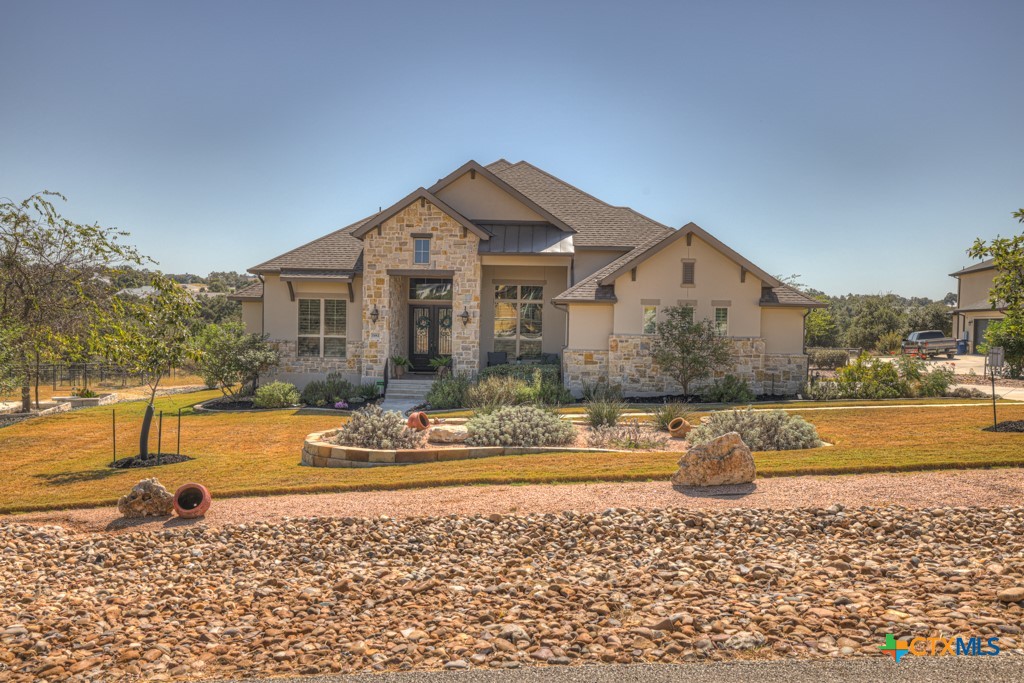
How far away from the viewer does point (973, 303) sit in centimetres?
4709

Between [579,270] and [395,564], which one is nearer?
[395,564]

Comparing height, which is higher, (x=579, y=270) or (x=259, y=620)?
(x=579, y=270)

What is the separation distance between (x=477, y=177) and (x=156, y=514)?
18931 millimetres

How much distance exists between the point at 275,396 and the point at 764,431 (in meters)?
15.3

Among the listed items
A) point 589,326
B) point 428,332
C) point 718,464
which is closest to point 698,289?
point 589,326

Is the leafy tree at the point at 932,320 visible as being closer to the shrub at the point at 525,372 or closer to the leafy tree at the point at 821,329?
the leafy tree at the point at 821,329

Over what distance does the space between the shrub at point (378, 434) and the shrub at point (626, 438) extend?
354cm

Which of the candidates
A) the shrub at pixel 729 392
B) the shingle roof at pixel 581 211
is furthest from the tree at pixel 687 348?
the shingle roof at pixel 581 211

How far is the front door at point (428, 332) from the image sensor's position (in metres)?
27.0

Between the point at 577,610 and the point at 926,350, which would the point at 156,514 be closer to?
the point at 577,610

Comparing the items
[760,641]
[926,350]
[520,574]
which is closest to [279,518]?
[520,574]

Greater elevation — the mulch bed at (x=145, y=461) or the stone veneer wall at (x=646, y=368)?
the stone veneer wall at (x=646, y=368)

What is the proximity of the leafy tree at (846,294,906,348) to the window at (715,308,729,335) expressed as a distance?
34872 millimetres

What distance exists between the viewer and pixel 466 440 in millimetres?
14461
